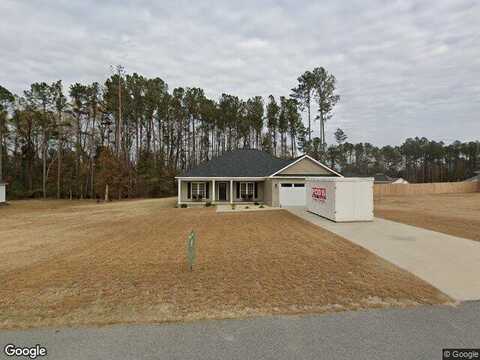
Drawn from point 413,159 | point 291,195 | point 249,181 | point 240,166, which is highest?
point 413,159

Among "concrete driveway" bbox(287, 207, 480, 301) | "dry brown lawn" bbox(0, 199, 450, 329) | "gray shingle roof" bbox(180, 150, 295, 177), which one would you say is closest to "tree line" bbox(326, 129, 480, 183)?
"gray shingle roof" bbox(180, 150, 295, 177)

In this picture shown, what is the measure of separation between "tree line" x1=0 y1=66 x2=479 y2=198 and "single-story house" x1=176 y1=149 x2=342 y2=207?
42.7ft

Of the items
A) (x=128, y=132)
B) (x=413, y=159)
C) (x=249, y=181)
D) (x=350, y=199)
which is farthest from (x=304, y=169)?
(x=413, y=159)

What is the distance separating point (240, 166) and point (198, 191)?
4.54 meters

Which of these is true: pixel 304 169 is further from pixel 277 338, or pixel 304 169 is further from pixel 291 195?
pixel 277 338

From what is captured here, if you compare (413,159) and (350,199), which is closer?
(350,199)

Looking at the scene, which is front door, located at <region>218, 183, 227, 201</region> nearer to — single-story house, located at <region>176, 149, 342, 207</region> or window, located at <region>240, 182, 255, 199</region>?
single-story house, located at <region>176, 149, 342, 207</region>

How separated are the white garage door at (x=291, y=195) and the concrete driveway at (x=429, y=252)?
9782mm

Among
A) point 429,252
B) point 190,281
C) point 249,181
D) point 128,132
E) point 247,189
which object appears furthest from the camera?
point 128,132

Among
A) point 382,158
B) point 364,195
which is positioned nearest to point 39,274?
point 364,195

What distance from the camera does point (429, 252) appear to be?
718 centimetres

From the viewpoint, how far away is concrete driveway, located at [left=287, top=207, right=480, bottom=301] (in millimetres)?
5027

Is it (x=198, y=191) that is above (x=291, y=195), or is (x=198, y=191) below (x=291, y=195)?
above

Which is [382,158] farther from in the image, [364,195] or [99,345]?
[99,345]
